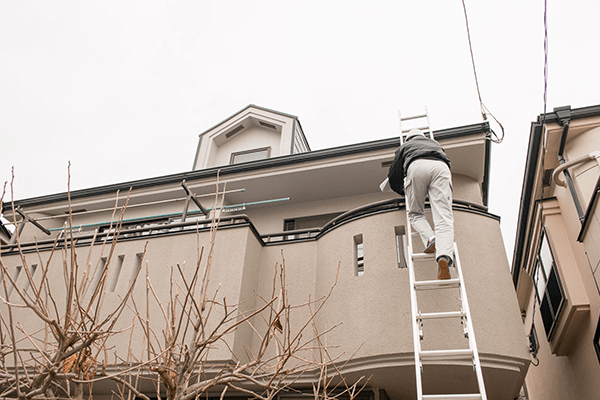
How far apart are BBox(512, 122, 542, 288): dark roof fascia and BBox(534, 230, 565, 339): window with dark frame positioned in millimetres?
810

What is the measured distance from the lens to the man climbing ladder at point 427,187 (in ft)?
16.5

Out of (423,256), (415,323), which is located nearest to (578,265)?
(423,256)

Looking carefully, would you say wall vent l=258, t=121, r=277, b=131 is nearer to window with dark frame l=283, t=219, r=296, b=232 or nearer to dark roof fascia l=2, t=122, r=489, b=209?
dark roof fascia l=2, t=122, r=489, b=209

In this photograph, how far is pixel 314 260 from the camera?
21.9 ft

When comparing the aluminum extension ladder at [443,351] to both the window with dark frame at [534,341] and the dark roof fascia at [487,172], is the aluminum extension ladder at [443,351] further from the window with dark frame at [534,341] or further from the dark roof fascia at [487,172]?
the window with dark frame at [534,341]

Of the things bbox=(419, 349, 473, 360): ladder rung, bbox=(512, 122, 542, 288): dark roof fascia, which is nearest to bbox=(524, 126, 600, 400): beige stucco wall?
bbox=(512, 122, 542, 288): dark roof fascia

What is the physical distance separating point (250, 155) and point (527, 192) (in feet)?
20.9

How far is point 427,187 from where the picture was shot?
549 cm

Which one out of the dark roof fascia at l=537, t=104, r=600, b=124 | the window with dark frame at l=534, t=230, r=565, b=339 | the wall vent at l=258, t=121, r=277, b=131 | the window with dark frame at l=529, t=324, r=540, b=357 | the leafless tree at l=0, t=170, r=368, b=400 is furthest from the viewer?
the wall vent at l=258, t=121, r=277, b=131

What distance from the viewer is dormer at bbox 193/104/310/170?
1109cm

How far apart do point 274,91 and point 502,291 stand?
5474 centimetres

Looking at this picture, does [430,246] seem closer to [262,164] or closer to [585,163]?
[585,163]

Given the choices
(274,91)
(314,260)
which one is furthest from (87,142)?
(314,260)

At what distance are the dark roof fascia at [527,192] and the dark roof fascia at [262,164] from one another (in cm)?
85
